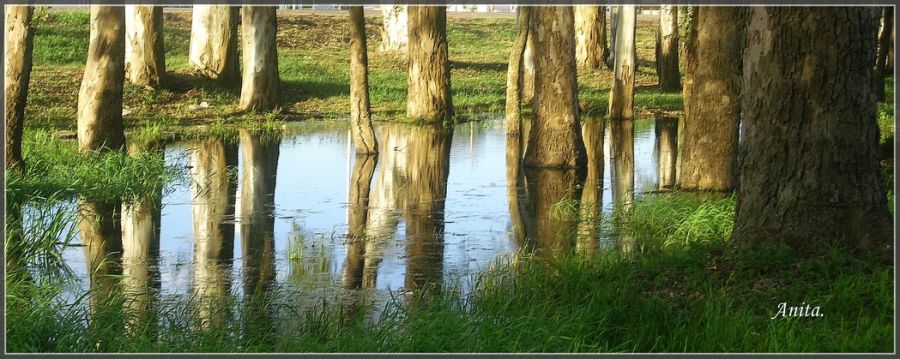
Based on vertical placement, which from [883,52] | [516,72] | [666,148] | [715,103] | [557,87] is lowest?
[666,148]

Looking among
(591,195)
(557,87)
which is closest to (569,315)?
(591,195)

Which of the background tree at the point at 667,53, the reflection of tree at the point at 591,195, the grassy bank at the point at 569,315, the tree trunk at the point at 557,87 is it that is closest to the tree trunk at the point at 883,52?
the reflection of tree at the point at 591,195

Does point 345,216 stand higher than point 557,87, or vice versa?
point 557,87

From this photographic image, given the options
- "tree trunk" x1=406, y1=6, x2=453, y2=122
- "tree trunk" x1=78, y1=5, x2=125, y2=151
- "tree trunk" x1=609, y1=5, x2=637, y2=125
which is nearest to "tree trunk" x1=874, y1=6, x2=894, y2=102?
"tree trunk" x1=609, y1=5, x2=637, y2=125

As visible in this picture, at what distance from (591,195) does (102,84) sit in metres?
6.45

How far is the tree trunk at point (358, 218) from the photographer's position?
1085 centimetres

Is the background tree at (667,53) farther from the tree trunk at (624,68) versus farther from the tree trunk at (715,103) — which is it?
the tree trunk at (715,103)

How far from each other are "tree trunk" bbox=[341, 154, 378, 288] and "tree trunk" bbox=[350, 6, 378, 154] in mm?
282

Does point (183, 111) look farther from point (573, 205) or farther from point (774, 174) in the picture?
point (774, 174)

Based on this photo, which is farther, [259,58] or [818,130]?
[259,58]

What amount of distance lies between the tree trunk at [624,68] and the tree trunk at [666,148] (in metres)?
0.80

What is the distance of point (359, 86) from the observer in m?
19.8

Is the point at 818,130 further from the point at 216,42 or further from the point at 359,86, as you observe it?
the point at 216,42

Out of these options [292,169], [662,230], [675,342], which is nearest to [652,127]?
[292,169]
